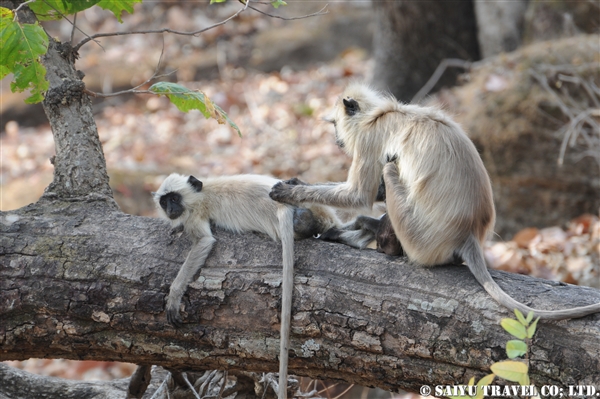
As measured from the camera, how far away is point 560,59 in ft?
22.3

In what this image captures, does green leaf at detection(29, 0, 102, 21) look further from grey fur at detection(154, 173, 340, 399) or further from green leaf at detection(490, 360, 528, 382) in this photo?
green leaf at detection(490, 360, 528, 382)

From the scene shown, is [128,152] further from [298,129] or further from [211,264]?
[211,264]

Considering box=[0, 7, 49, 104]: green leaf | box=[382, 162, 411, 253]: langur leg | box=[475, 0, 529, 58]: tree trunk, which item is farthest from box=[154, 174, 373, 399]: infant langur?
box=[475, 0, 529, 58]: tree trunk

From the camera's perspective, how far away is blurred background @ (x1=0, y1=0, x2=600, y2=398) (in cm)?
689

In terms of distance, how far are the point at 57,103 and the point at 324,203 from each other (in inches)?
65.7

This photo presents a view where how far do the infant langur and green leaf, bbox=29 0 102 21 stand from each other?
1148mm

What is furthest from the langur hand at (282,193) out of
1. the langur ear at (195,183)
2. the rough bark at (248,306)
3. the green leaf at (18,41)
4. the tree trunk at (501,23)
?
the tree trunk at (501,23)

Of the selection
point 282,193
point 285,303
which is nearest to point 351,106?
point 282,193

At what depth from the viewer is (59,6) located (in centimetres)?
360

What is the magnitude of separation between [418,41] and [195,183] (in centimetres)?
655

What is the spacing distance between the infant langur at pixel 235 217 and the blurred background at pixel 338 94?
90 centimetres

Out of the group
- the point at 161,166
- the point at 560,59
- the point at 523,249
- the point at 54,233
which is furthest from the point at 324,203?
the point at 161,166

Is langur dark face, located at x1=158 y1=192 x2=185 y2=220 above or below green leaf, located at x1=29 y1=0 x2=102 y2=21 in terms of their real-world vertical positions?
below

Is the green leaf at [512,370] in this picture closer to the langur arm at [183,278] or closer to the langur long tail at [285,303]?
the langur long tail at [285,303]
